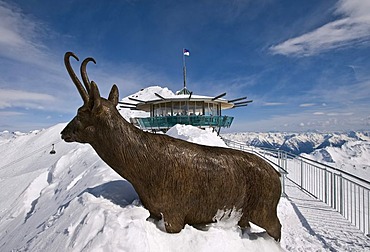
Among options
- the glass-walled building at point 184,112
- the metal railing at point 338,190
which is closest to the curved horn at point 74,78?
the metal railing at point 338,190

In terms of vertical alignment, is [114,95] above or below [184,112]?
below

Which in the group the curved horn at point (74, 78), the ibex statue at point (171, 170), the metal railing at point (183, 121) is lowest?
the ibex statue at point (171, 170)

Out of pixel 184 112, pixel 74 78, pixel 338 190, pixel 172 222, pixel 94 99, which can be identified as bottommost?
pixel 338 190

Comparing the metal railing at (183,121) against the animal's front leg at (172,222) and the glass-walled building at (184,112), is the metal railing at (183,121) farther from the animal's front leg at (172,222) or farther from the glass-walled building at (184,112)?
the animal's front leg at (172,222)

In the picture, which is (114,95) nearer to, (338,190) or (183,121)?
(338,190)

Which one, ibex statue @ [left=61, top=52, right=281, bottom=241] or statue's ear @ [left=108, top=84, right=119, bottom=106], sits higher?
statue's ear @ [left=108, top=84, right=119, bottom=106]

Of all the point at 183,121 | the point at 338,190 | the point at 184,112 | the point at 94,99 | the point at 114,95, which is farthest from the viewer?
the point at 184,112

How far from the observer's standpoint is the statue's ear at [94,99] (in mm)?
2826

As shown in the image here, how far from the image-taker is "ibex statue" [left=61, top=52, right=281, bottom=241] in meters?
2.93

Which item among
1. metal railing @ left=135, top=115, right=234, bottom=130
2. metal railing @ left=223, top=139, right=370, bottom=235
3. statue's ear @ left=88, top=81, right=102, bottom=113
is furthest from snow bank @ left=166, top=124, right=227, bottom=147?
statue's ear @ left=88, top=81, right=102, bottom=113

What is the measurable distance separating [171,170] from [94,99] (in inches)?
55.7

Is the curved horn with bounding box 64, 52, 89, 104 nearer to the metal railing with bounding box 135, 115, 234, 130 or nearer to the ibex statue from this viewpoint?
the ibex statue

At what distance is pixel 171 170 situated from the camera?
295 cm

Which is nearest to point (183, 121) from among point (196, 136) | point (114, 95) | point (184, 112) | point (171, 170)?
point (184, 112)
